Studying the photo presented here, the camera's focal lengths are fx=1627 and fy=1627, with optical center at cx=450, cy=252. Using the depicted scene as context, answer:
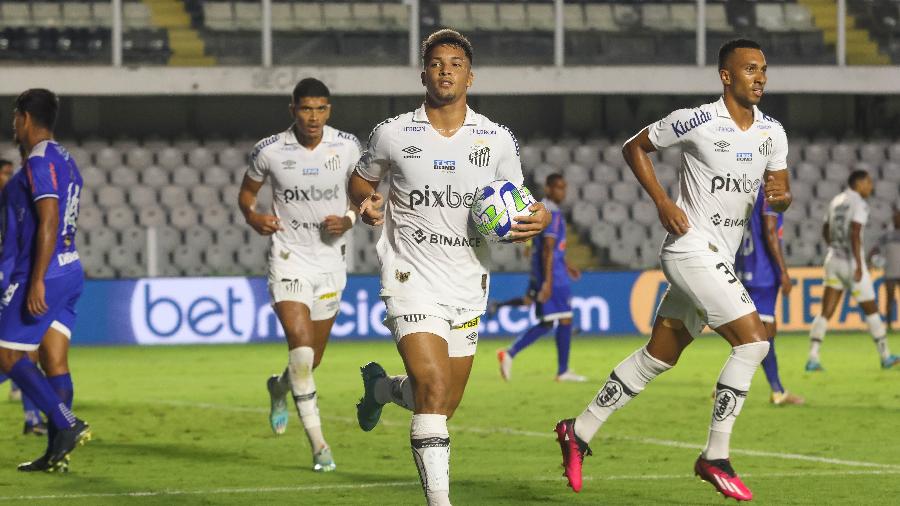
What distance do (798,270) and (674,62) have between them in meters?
6.26

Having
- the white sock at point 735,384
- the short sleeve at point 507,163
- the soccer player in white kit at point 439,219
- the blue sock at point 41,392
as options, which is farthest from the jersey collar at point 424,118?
the blue sock at point 41,392

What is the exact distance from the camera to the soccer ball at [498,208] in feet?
22.3

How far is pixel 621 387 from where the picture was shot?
8469 millimetres

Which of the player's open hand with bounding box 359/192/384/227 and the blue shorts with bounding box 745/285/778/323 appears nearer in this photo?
the player's open hand with bounding box 359/192/384/227

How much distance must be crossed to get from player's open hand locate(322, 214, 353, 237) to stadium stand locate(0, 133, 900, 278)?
13948 millimetres

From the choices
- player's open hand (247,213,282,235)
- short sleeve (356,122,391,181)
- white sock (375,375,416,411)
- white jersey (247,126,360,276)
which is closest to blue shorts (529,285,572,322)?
white jersey (247,126,360,276)

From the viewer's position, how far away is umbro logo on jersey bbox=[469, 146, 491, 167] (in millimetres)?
7078

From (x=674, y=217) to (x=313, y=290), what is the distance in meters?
2.72

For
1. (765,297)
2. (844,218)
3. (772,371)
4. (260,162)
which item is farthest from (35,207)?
(844,218)

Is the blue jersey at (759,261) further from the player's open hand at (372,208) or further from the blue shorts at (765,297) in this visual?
the player's open hand at (372,208)

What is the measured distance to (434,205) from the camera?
23.1 feet

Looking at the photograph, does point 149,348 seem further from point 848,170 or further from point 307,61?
point 848,170

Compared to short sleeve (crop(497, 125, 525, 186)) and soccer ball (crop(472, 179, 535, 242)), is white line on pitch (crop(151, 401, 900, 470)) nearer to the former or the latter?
short sleeve (crop(497, 125, 525, 186))

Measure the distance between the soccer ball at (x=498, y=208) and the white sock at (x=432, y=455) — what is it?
32.1 inches
